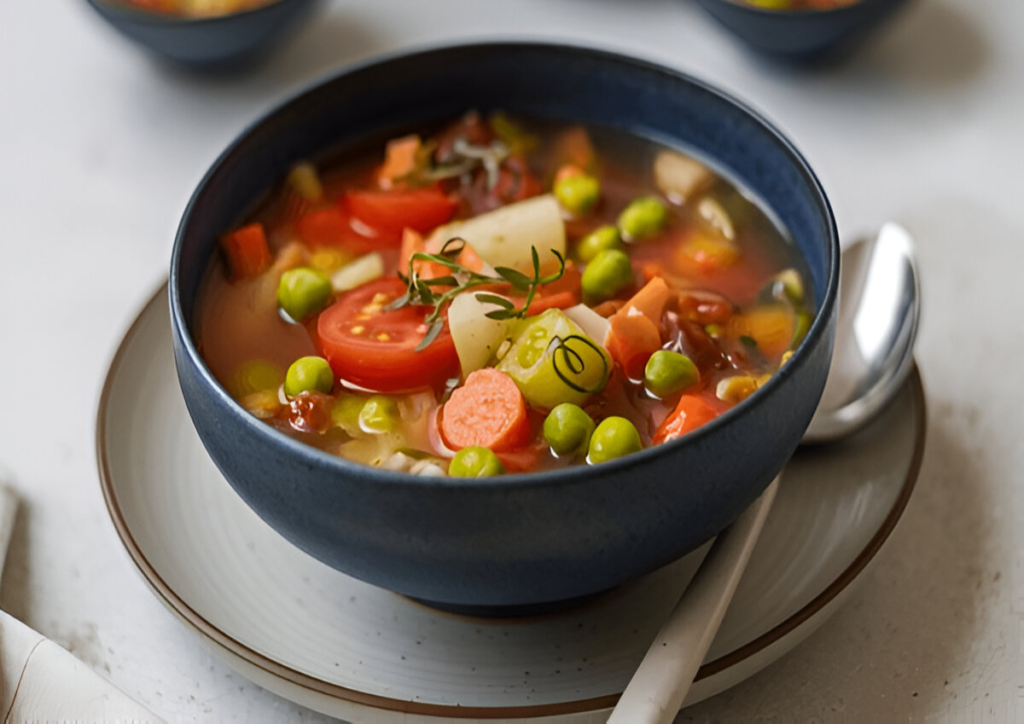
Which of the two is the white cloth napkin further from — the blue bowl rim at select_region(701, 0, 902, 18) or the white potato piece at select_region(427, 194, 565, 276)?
the blue bowl rim at select_region(701, 0, 902, 18)

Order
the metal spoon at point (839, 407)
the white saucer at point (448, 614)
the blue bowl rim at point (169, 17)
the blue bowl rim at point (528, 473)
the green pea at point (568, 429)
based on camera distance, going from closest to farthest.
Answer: the blue bowl rim at point (528, 473) < the metal spoon at point (839, 407) < the white saucer at point (448, 614) < the green pea at point (568, 429) < the blue bowl rim at point (169, 17)

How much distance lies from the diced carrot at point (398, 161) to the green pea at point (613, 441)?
40.7 inches

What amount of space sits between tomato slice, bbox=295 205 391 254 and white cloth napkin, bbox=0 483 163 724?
3.57ft

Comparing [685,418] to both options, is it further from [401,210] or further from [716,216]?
[401,210]

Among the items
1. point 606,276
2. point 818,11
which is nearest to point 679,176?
point 606,276

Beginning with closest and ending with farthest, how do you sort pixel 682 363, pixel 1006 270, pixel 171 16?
pixel 682 363, pixel 1006 270, pixel 171 16

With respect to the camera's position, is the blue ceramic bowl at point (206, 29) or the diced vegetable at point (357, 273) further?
the blue ceramic bowl at point (206, 29)

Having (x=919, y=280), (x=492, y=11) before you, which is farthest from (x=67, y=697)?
(x=492, y=11)

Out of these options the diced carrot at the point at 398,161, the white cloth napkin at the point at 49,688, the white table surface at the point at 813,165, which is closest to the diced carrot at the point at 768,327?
the white table surface at the point at 813,165

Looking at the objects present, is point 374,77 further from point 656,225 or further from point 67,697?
point 67,697

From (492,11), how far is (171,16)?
1.22 meters

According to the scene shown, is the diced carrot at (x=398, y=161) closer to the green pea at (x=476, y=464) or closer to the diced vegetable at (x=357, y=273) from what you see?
the diced vegetable at (x=357, y=273)

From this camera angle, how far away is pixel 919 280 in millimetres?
2838

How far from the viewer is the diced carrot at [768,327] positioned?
2494 mm
